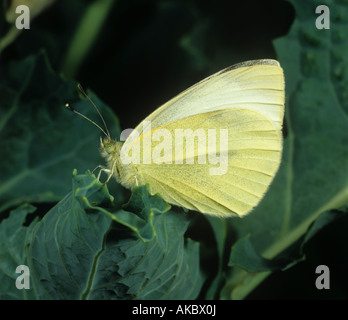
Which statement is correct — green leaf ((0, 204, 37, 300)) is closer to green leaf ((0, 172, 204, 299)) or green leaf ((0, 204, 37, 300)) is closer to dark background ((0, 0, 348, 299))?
green leaf ((0, 172, 204, 299))

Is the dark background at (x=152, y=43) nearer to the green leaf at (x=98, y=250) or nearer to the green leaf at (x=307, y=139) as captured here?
the green leaf at (x=307, y=139)

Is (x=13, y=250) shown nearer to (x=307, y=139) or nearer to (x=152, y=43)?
(x=307, y=139)

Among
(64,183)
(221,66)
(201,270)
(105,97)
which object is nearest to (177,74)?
(221,66)

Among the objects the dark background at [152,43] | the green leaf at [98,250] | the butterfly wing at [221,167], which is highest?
the dark background at [152,43]

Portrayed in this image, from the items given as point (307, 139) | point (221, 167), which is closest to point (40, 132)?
point (221, 167)

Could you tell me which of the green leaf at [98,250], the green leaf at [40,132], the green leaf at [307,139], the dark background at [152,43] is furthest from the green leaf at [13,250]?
the green leaf at [307,139]

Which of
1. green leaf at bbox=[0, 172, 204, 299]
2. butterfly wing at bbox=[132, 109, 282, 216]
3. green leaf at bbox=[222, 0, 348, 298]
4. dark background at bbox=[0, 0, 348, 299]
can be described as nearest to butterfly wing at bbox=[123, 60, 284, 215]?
butterfly wing at bbox=[132, 109, 282, 216]

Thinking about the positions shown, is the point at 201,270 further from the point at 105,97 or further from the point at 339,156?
the point at 105,97
